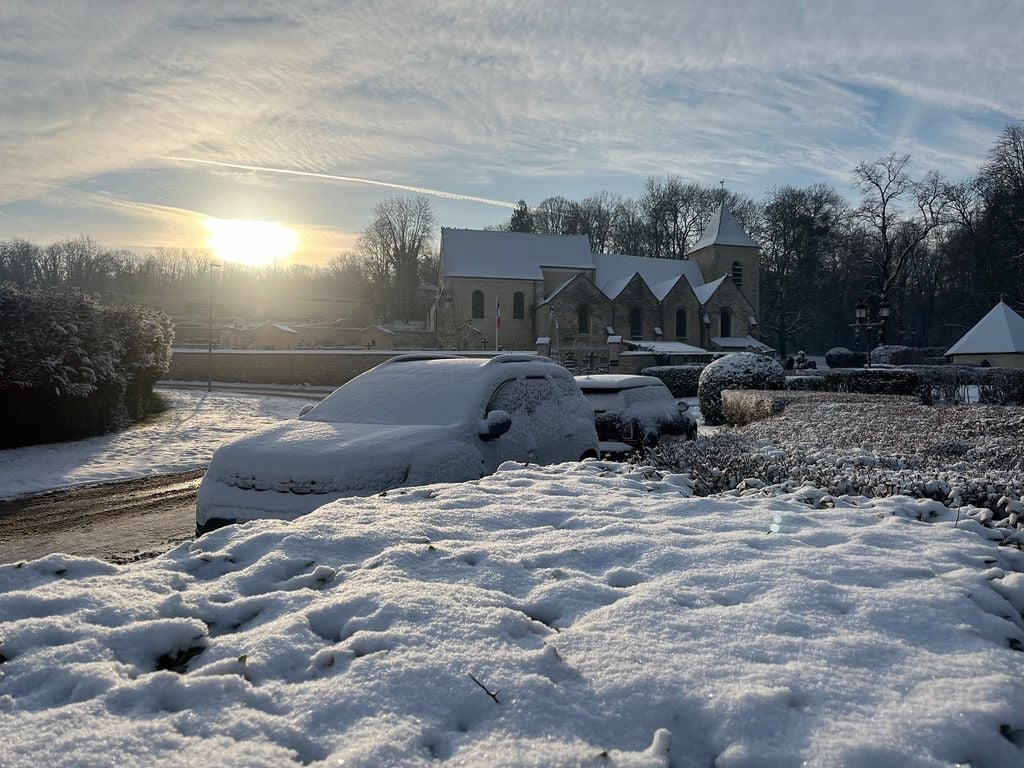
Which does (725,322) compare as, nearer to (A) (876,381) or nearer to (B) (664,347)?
(B) (664,347)

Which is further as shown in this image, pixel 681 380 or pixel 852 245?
pixel 852 245

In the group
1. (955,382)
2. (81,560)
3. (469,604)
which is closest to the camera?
(469,604)

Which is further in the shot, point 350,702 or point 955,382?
point 955,382

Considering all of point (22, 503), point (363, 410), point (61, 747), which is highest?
point (363, 410)

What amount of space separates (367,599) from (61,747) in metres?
1.22

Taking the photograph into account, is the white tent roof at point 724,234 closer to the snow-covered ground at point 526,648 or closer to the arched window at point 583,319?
the arched window at point 583,319

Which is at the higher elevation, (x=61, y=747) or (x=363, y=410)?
(x=363, y=410)

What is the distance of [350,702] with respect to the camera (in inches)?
88.9

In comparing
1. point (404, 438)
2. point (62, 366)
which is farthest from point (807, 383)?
point (62, 366)

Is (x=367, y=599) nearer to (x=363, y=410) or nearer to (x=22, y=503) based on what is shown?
(x=363, y=410)

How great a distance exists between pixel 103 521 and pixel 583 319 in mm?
43593

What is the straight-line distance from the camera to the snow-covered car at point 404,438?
222 inches

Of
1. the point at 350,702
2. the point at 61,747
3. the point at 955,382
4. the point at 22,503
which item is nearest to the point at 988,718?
the point at 350,702

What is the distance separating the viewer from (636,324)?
2045 inches
